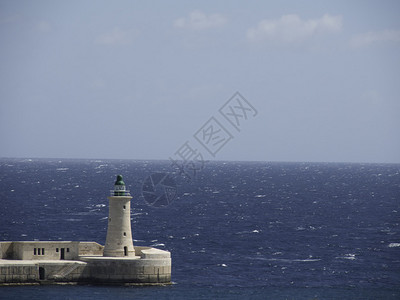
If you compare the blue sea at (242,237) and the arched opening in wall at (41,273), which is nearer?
the arched opening in wall at (41,273)

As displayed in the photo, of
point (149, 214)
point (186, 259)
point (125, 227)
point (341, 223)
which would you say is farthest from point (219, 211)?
point (125, 227)

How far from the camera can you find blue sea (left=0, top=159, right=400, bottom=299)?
67.6 metres

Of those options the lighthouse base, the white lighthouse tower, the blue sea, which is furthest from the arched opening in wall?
the white lighthouse tower

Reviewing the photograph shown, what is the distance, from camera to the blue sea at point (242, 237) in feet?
222

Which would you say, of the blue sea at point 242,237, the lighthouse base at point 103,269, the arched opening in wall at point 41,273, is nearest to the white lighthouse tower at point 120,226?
the lighthouse base at point 103,269

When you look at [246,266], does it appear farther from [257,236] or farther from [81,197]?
[81,197]

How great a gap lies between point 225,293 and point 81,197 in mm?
99355

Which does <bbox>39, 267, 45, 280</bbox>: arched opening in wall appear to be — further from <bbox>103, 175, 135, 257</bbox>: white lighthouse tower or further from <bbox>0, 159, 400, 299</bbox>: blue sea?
<bbox>103, 175, 135, 257</bbox>: white lighthouse tower

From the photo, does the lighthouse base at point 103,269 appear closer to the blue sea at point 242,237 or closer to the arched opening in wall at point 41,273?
the arched opening in wall at point 41,273

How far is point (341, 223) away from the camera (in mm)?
124250

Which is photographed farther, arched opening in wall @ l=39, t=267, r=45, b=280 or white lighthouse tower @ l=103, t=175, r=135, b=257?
white lighthouse tower @ l=103, t=175, r=135, b=257

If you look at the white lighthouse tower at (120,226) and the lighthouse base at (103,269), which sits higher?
the white lighthouse tower at (120,226)

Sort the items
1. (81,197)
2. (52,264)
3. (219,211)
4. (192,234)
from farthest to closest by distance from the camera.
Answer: (81,197) < (219,211) < (192,234) < (52,264)

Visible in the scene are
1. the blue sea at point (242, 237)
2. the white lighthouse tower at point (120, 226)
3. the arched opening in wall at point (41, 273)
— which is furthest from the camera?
the white lighthouse tower at point (120, 226)
